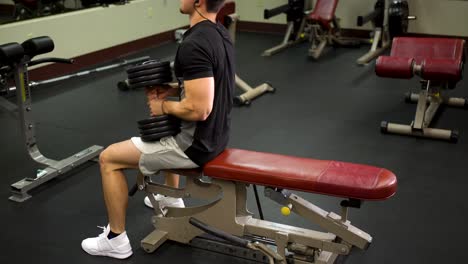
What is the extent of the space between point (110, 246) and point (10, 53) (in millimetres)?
1224

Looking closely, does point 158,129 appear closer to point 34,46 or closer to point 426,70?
point 34,46

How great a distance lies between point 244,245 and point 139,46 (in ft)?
15.7

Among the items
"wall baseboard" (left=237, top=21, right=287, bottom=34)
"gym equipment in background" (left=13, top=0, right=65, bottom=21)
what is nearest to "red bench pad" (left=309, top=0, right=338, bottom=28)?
"wall baseboard" (left=237, top=21, right=287, bottom=34)

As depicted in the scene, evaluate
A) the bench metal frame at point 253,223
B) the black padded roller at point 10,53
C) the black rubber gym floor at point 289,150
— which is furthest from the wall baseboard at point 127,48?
the bench metal frame at point 253,223

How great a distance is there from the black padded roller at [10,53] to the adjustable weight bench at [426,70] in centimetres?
254

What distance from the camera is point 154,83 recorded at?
89.3 inches

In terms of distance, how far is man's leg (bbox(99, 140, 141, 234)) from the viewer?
7.84 ft

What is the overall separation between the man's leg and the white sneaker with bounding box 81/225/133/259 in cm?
6

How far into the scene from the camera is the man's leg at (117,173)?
7.84 feet

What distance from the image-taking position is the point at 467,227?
2.81 m

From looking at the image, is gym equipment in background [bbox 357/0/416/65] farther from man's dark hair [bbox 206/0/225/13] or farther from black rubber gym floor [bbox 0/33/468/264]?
man's dark hair [bbox 206/0/225/13]

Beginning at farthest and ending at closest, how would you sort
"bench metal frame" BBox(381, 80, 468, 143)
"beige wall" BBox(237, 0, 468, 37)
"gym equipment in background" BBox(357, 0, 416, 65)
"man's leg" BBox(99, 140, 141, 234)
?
"beige wall" BBox(237, 0, 468, 37)
"gym equipment in background" BBox(357, 0, 416, 65)
"bench metal frame" BBox(381, 80, 468, 143)
"man's leg" BBox(99, 140, 141, 234)

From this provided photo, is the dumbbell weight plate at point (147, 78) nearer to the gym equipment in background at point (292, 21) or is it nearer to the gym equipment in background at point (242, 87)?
the gym equipment in background at point (242, 87)

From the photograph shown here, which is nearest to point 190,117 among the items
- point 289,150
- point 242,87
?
point 289,150
